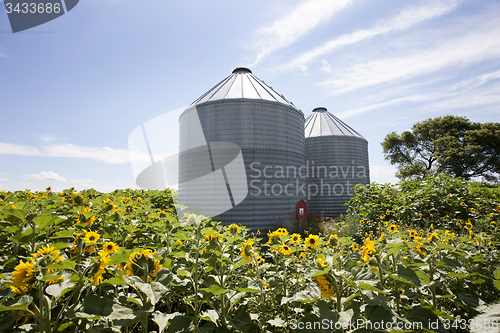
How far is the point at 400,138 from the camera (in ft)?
76.6

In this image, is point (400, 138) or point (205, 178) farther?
point (400, 138)

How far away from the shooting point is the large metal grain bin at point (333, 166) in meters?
13.3

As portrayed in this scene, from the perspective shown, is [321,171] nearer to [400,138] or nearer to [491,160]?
[400,138]

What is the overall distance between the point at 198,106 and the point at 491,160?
25.1m

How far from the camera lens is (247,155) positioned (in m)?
8.52

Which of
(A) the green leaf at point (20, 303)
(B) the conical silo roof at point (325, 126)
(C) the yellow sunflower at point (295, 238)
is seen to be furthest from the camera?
(B) the conical silo roof at point (325, 126)

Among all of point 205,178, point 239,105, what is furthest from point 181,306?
point 239,105

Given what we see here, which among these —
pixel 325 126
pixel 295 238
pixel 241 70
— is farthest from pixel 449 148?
pixel 295 238

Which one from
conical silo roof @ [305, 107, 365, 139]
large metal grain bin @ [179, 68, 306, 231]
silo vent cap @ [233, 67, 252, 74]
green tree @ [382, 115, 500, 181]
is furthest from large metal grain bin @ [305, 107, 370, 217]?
green tree @ [382, 115, 500, 181]

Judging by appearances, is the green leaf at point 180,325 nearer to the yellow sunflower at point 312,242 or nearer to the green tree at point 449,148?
the yellow sunflower at point 312,242

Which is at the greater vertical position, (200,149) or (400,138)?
(400,138)

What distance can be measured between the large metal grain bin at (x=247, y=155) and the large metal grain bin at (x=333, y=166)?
169 inches

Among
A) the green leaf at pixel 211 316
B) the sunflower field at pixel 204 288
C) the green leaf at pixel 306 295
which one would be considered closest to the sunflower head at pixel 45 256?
the sunflower field at pixel 204 288

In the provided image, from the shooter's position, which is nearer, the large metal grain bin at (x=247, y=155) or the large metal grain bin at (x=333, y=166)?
the large metal grain bin at (x=247, y=155)
